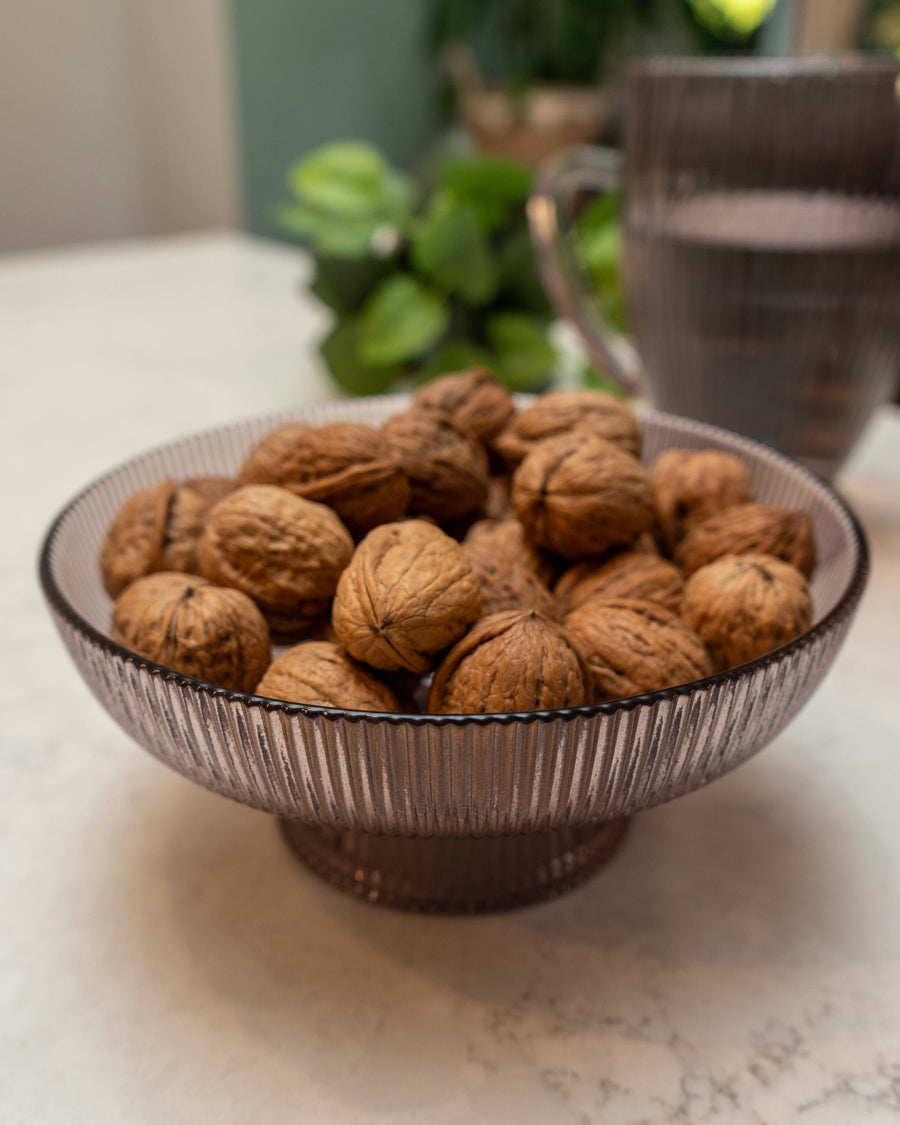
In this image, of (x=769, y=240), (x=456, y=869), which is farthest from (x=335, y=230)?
(x=456, y=869)

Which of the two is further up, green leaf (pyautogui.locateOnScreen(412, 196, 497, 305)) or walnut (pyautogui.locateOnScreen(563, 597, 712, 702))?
green leaf (pyautogui.locateOnScreen(412, 196, 497, 305))

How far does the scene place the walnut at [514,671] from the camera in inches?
16.1

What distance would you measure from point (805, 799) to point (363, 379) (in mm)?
651

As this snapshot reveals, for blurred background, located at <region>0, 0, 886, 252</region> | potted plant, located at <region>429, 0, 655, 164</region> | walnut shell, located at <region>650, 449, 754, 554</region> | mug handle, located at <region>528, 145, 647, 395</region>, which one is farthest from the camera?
potted plant, located at <region>429, 0, 655, 164</region>

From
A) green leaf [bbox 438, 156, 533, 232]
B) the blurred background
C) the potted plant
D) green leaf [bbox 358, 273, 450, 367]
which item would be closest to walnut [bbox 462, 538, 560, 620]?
green leaf [bbox 358, 273, 450, 367]

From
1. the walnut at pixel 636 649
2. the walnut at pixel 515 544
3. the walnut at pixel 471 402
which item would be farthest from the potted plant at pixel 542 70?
the walnut at pixel 636 649

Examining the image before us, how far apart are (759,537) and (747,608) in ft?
0.25

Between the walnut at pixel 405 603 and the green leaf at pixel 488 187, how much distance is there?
686mm

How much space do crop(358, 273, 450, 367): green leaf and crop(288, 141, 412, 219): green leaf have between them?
13 centimetres

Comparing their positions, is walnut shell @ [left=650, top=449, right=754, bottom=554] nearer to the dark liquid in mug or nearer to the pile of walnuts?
the pile of walnuts

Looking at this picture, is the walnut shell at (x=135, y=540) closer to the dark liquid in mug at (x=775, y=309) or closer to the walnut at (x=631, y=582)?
the walnut at (x=631, y=582)

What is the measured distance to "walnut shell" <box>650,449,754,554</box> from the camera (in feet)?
1.95

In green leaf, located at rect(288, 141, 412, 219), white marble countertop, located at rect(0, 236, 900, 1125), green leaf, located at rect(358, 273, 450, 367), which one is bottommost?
white marble countertop, located at rect(0, 236, 900, 1125)

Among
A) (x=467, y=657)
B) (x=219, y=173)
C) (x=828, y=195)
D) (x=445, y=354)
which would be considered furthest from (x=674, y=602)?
(x=219, y=173)
